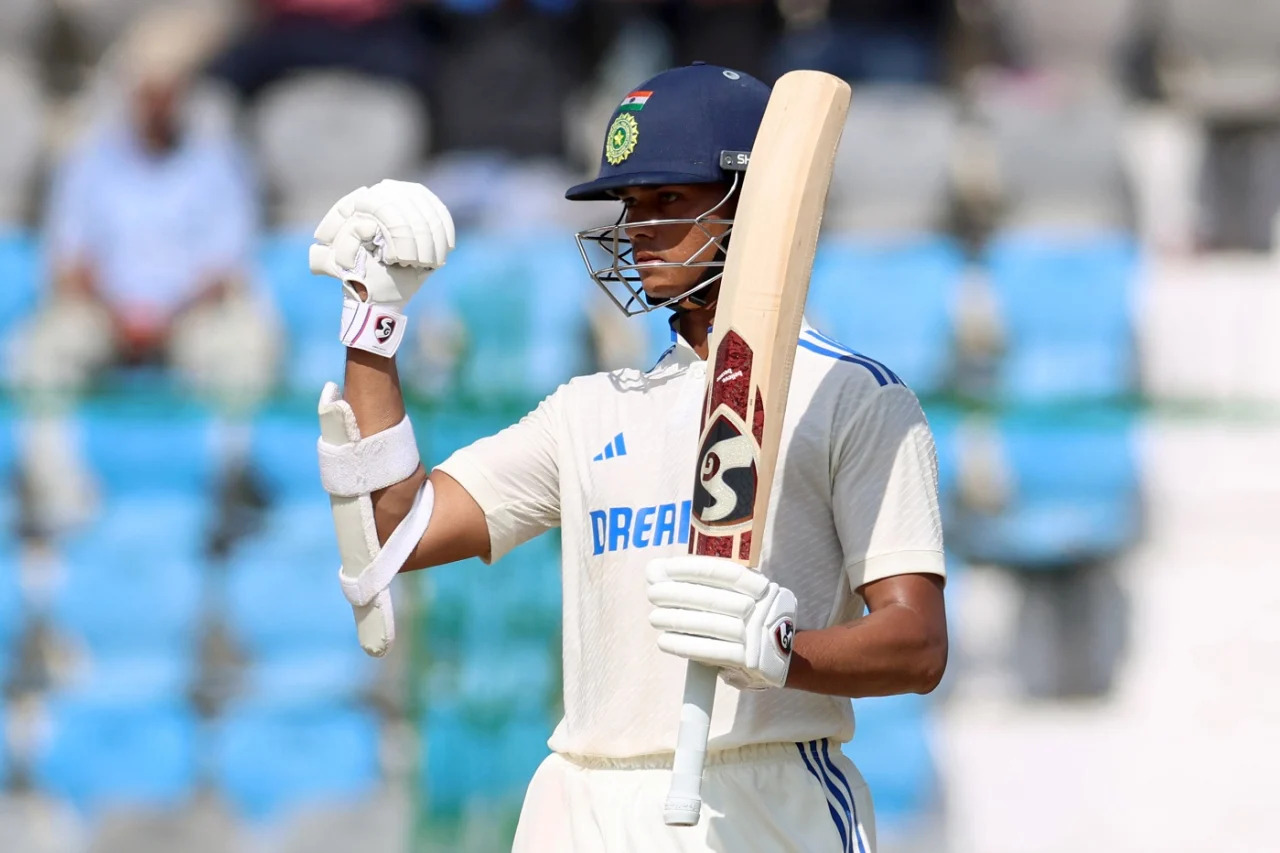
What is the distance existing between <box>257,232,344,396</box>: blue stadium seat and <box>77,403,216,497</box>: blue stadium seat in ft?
1.33

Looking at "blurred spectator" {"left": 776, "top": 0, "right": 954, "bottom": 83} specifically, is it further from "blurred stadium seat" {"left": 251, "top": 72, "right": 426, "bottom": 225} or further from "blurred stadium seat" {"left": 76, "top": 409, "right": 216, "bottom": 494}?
"blurred stadium seat" {"left": 76, "top": 409, "right": 216, "bottom": 494}

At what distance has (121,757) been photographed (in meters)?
5.03

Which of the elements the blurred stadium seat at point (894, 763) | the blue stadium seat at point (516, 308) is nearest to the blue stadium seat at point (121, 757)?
the blue stadium seat at point (516, 308)

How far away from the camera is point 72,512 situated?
5.37 metres

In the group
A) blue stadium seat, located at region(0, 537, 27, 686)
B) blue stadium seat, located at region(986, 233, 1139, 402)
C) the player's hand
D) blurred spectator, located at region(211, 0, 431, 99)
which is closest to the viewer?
the player's hand

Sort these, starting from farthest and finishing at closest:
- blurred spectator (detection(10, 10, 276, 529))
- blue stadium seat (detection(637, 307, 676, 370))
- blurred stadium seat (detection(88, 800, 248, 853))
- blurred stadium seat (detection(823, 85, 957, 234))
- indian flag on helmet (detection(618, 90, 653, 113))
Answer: blurred stadium seat (detection(823, 85, 957, 234)), blurred spectator (detection(10, 10, 276, 529)), blue stadium seat (detection(637, 307, 676, 370)), blurred stadium seat (detection(88, 800, 248, 853)), indian flag on helmet (detection(618, 90, 653, 113))

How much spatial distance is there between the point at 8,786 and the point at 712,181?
11.7 ft

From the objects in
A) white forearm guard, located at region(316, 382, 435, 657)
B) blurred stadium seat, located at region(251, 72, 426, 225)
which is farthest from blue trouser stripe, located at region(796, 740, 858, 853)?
blurred stadium seat, located at region(251, 72, 426, 225)

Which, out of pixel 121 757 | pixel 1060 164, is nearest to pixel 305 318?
pixel 121 757

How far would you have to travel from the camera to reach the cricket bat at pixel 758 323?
2.00 metres

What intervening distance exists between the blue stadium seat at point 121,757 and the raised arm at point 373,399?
2.99 metres

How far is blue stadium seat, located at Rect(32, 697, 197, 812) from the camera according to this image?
5012mm

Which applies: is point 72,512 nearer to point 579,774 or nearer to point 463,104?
point 463,104

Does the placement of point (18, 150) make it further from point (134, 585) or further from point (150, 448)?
point (134, 585)
